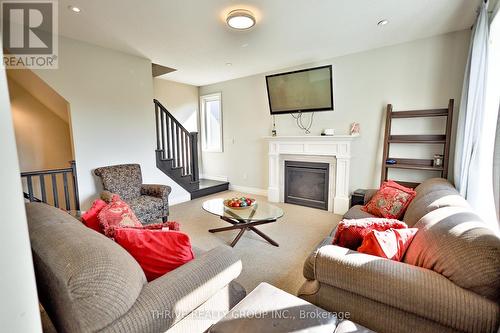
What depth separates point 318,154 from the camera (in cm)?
402

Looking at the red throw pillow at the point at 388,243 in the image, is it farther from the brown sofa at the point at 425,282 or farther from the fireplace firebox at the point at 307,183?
the fireplace firebox at the point at 307,183

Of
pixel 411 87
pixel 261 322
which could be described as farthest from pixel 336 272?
pixel 411 87

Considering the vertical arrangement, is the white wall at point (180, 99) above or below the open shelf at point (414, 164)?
above

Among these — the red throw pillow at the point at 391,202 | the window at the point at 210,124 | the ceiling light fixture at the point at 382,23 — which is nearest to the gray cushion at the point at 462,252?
the red throw pillow at the point at 391,202

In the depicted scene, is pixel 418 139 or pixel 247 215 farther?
pixel 418 139

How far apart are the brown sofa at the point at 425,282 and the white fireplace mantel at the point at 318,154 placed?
2.38 metres

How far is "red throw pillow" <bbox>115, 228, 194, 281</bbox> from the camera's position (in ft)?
3.89

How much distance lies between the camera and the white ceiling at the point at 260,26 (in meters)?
2.34

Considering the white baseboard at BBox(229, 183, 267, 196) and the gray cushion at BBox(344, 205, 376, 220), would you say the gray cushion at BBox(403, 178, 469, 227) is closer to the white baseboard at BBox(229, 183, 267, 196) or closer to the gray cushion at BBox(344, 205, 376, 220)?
the gray cushion at BBox(344, 205, 376, 220)

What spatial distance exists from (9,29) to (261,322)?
156 inches

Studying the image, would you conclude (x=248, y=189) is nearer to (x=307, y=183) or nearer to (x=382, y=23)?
(x=307, y=183)

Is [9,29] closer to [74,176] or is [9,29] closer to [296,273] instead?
[74,176]

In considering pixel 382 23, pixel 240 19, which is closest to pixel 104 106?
pixel 240 19

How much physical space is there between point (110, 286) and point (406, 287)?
1.25 m
